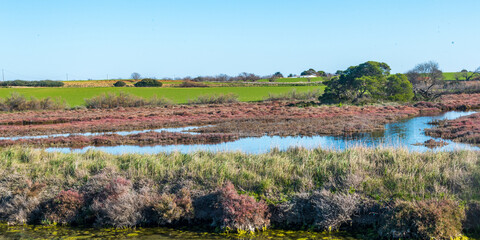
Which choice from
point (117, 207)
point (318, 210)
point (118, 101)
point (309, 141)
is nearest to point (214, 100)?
point (118, 101)

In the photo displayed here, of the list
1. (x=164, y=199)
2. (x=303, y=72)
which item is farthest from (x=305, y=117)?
(x=303, y=72)

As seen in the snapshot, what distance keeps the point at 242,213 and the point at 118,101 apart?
59.5m

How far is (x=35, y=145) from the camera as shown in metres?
28.1

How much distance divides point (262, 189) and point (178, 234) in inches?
104

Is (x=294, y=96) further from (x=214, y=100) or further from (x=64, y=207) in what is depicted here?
(x=64, y=207)

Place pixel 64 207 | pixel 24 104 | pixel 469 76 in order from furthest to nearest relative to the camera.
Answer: pixel 469 76
pixel 24 104
pixel 64 207

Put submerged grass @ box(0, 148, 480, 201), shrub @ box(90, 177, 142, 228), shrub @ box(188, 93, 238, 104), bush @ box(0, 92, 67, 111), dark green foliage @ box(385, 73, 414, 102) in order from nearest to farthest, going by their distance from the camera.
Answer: submerged grass @ box(0, 148, 480, 201), shrub @ box(90, 177, 142, 228), dark green foliage @ box(385, 73, 414, 102), bush @ box(0, 92, 67, 111), shrub @ box(188, 93, 238, 104)

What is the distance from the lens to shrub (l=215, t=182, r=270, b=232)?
10547 millimetres

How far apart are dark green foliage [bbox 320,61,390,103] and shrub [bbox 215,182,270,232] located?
47.7 m

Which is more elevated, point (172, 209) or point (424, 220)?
point (424, 220)

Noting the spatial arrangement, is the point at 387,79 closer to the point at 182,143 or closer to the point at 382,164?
the point at 182,143

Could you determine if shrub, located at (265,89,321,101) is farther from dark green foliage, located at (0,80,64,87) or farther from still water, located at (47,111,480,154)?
dark green foliage, located at (0,80,64,87)

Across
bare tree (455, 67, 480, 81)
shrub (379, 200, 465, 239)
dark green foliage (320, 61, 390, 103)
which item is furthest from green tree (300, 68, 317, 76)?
shrub (379, 200, 465, 239)

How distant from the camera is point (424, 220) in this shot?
31.4 ft
